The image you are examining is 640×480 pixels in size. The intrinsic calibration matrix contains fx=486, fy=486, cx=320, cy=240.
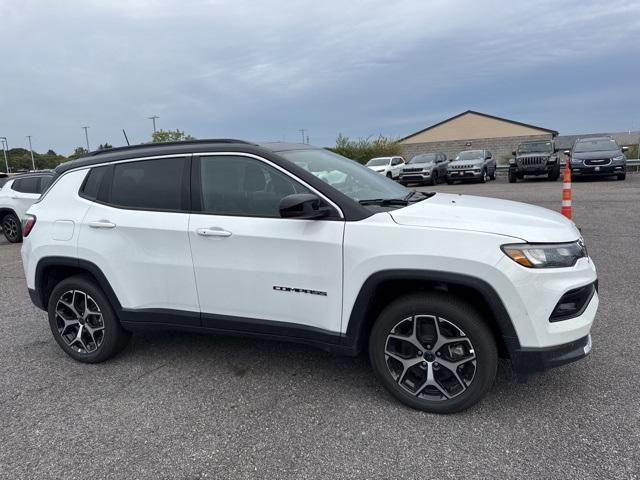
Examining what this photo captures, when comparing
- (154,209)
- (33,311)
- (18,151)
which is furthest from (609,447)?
(18,151)

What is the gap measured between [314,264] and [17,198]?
35.7 feet

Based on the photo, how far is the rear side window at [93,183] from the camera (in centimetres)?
394

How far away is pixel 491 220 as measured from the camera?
2.99 m

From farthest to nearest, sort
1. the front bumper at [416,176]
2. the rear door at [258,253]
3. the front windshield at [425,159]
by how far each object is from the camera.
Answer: the front windshield at [425,159] → the front bumper at [416,176] → the rear door at [258,253]

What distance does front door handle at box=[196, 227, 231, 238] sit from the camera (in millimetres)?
3314

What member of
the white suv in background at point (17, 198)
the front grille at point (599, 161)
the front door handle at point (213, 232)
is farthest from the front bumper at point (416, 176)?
the front door handle at point (213, 232)

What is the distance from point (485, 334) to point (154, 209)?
8.15 ft

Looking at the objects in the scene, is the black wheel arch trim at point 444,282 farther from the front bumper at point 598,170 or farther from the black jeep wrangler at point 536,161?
the black jeep wrangler at point 536,161

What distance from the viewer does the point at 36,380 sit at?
375 centimetres

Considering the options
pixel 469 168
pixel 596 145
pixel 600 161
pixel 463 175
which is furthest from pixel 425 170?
pixel 600 161

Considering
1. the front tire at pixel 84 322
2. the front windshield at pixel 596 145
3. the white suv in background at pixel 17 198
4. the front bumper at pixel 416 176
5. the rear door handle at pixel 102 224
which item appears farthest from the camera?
the front bumper at pixel 416 176

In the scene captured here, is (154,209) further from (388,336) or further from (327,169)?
(388,336)

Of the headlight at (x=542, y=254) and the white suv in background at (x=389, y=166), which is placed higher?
the headlight at (x=542, y=254)

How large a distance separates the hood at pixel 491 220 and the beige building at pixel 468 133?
133 ft
